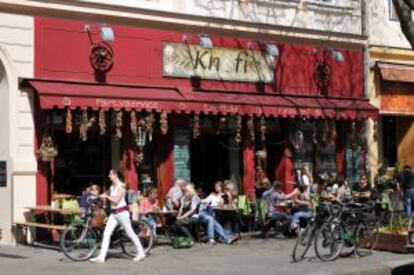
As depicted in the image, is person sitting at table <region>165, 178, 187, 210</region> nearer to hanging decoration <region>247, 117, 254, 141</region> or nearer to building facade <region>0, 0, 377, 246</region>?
building facade <region>0, 0, 377, 246</region>

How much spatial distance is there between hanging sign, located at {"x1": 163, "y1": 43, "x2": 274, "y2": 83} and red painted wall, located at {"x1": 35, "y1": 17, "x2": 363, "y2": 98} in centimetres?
16

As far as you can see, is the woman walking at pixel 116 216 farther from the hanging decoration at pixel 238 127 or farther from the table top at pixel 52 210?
the hanging decoration at pixel 238 127

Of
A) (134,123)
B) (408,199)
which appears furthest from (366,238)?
(408,199)

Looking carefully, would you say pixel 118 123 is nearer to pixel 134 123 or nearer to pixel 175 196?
pixel 134 123

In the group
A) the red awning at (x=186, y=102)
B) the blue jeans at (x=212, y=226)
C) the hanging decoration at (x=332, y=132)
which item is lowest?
the blue jeans at (x=212, y=226)

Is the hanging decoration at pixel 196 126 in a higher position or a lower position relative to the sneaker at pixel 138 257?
higher

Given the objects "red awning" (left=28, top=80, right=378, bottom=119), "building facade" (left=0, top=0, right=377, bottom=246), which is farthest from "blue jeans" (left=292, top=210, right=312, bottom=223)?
"red awning" (left=28, top=80, right=378, bottom=119)

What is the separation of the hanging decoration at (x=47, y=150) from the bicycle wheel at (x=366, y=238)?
21.3ft

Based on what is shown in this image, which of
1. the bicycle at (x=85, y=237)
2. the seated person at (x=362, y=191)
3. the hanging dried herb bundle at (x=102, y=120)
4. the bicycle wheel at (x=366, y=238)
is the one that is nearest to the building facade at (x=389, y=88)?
the seated person at (x=362, y=191)

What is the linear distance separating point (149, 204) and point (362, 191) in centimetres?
661

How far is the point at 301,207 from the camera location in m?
19.6

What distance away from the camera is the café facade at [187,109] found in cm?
1789

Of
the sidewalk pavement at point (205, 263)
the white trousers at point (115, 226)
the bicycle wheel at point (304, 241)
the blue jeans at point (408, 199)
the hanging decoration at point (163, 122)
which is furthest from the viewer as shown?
the blue jeans at point (408, 199)

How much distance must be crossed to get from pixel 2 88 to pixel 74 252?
14.0 feet
